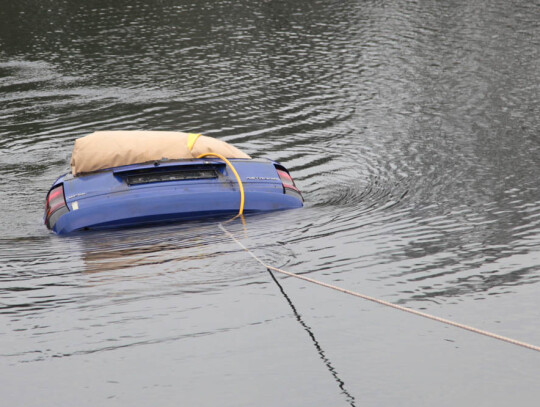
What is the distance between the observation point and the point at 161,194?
9.18m

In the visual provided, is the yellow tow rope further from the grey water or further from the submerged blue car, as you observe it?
the grey water

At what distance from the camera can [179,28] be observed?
24.3 m

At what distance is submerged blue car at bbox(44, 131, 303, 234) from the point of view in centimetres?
905

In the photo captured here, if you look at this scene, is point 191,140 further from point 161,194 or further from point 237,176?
point 161,194

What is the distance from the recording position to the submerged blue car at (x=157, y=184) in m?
9.05

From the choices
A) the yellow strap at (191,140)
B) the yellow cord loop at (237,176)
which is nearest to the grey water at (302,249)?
the yellow cord loop at (237,176)

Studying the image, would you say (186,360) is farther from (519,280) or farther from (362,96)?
(362,96)

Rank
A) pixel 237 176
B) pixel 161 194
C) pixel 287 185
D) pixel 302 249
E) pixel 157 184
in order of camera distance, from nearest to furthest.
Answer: pixel 302 249
pixel 161 194
pixel 157 184
pixel 237 176
pixel 287 185

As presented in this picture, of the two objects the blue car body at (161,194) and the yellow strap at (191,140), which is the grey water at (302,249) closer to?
the blue car body at (161,194)

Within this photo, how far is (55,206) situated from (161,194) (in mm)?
1083

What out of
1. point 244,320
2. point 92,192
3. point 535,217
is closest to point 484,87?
point 535,217

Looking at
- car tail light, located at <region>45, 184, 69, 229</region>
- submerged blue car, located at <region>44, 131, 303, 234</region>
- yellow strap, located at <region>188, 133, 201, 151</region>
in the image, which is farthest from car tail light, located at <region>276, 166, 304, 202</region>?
car tail light, located at <region>45, 184, 69, 229</region>

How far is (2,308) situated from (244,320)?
6.35ft

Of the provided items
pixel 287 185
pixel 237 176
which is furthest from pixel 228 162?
pixel 287 185
